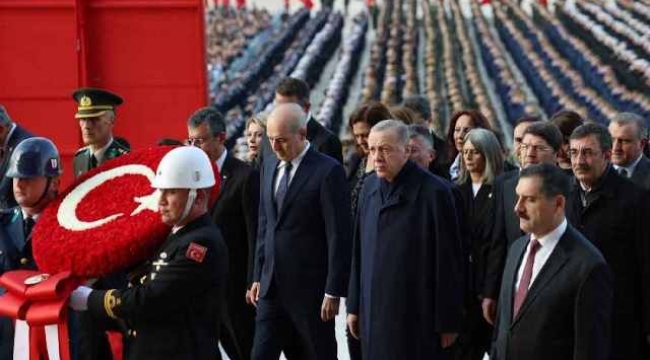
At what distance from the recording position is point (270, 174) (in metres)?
7.12

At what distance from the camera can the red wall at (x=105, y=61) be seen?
9.13m

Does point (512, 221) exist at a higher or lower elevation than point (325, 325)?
higher

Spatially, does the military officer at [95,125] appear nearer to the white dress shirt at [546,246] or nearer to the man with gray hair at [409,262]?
the man with gray hair at [409,262]

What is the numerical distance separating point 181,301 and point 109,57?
4.72 meters

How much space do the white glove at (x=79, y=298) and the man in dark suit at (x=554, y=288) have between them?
1628mm

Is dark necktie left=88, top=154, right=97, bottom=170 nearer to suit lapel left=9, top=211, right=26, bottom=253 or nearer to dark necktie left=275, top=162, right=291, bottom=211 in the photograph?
dark necktie left=275, top=162, right=291, bottom=211

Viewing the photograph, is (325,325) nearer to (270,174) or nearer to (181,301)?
(270,174)

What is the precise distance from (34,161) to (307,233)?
193 centimetres

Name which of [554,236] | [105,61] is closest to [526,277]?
[554,236]

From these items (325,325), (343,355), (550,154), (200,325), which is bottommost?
(343,355)

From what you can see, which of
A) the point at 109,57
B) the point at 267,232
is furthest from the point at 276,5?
the point at 267,232

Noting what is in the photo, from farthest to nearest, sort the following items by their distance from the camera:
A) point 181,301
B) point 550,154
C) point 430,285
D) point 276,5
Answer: point 276,5 → point 550,154 → point 430,285 → point 181,301

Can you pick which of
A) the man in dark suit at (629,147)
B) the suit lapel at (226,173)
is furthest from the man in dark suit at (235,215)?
the man in dark suit at (629,147)

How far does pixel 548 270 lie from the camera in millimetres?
5070
